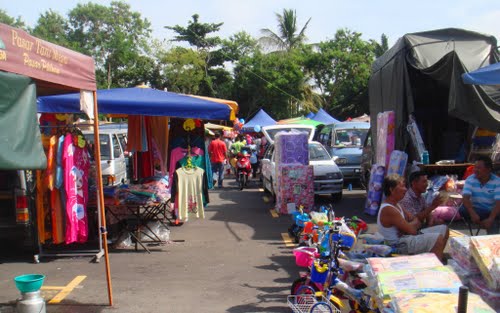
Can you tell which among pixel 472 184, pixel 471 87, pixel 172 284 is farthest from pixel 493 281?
pixel 471 87

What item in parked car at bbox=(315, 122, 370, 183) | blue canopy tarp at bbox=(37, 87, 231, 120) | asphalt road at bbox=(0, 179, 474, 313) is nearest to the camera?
asphalt road at bbox=(0, 179, 474, 313)

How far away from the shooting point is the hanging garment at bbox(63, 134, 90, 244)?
707cm

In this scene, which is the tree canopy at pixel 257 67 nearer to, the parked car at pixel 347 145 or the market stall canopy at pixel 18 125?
the parked car at pixel 347 145

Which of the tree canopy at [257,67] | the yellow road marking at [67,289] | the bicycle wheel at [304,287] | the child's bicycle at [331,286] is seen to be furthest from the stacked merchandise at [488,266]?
the tree canopy at [257,67]

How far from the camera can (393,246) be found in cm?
529

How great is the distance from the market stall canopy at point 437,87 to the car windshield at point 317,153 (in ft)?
5.31

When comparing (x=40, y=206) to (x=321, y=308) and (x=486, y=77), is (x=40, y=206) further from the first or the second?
(x=486, y=77)

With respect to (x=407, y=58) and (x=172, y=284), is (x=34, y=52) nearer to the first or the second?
(x=172, y=284)

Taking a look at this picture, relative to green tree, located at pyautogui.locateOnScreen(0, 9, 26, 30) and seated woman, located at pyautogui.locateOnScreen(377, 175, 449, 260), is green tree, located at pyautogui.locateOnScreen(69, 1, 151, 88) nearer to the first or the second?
green tree, located at pyautogui.locateOnScreen(0, 9, 26, 30)

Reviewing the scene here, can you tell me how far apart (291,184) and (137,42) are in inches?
1688

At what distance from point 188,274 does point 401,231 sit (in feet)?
9.84

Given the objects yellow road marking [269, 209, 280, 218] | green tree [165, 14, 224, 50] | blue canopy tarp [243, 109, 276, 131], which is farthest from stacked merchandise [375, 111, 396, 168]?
green tree [165, 14, 224, 50]

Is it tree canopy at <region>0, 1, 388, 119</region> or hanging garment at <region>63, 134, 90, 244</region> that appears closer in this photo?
Answer: hanging garment at <region>63, 134, 90, 244</region>

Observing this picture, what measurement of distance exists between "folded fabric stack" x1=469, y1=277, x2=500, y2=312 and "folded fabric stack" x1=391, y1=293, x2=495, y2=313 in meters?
0.61
